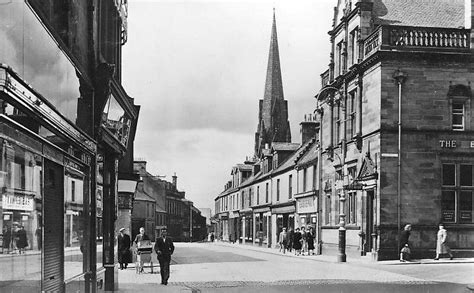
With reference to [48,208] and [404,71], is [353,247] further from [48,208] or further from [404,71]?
[48,208]

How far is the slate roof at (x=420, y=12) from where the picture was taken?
2753 cm

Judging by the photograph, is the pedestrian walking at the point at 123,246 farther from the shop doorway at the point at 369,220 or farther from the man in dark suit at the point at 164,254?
the shop doorway at the point at 369,220

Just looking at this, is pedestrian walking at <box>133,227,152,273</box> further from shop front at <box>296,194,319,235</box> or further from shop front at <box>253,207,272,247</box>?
shop front at <box>253,207,272,247</box>

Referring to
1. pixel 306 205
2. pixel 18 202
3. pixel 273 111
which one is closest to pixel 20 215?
pixel 18 202

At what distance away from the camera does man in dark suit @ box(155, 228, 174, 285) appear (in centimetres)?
1574

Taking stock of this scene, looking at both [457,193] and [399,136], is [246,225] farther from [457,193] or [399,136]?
[399,136]

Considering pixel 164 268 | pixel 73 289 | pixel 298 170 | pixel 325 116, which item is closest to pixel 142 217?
pixel 298 170

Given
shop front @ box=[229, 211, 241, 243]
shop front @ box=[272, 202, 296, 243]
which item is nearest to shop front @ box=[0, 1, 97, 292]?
shop front @ box=[272, 202, 296, 243]

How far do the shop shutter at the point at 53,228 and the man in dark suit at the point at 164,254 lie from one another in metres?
7.68

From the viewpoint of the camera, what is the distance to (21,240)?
619cm

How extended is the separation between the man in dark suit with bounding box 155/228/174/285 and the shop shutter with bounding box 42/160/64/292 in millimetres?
7679

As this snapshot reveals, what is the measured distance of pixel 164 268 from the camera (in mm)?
15766

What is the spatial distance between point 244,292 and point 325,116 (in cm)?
2004

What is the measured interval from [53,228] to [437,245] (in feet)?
61.6
